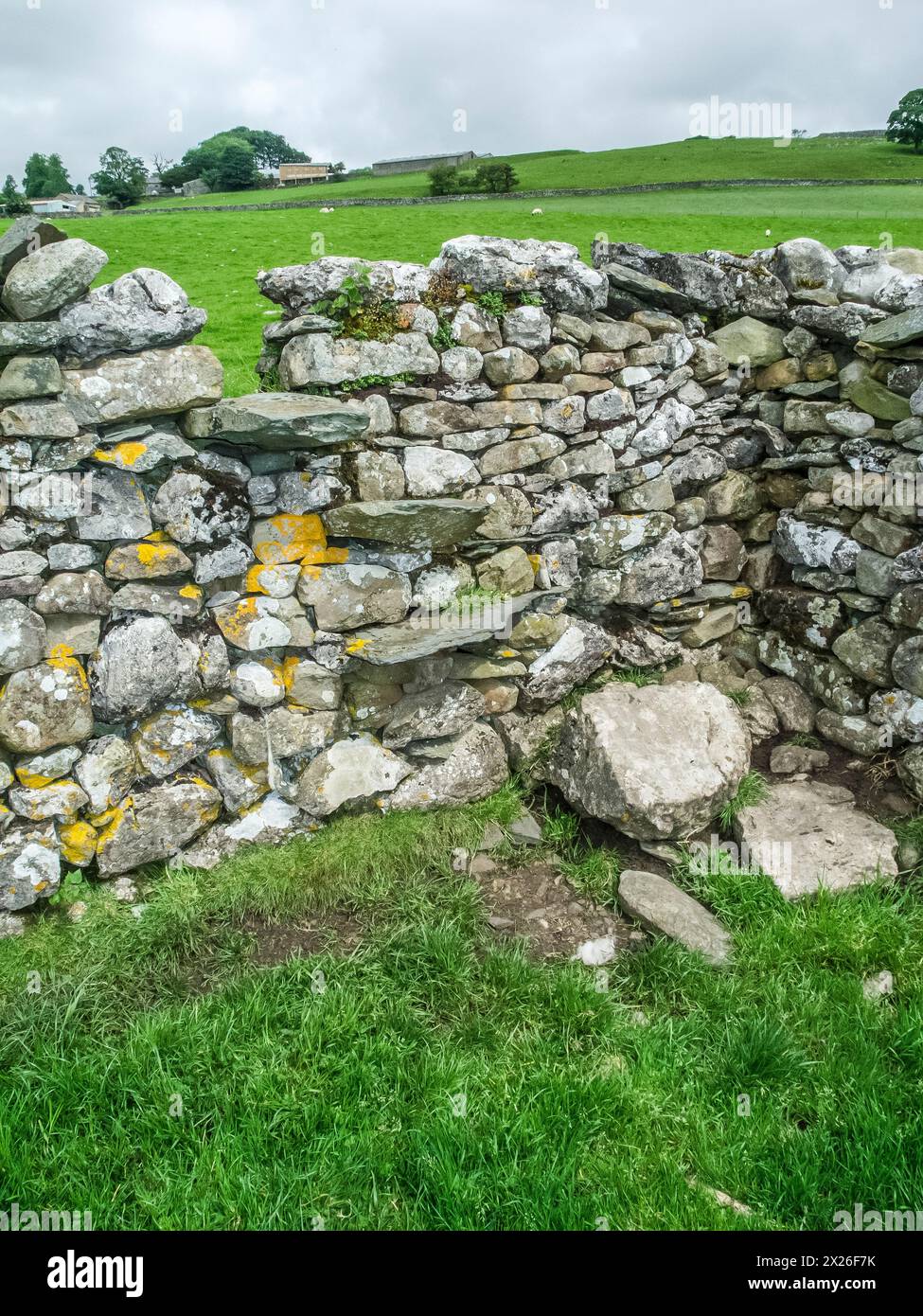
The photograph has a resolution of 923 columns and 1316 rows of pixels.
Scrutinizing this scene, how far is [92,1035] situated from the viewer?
13.9 ft

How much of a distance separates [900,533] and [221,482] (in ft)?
16.2

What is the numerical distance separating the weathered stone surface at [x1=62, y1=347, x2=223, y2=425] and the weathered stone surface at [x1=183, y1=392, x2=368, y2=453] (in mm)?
141

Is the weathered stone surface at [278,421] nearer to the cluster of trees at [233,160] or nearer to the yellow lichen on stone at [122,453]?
the yellow lichen on stone at [122,453]

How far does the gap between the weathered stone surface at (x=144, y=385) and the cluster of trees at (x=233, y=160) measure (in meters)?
18.0

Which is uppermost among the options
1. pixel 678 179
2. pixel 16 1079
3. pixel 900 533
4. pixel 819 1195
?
pixel 678 179

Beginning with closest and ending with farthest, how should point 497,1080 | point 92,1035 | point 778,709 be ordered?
1. point 497,1080
2. point 92,1035
3. point 778,709

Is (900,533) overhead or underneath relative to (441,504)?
underneath

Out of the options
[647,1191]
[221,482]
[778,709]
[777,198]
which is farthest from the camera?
[777,198]

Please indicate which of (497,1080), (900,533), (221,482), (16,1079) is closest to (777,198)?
(900,533)

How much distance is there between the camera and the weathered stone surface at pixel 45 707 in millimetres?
4805

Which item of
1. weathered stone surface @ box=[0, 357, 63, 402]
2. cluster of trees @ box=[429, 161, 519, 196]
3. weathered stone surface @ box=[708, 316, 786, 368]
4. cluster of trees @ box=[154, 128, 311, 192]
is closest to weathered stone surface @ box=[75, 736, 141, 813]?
weathered stone surface @ box=[0, 357, 63, 402]

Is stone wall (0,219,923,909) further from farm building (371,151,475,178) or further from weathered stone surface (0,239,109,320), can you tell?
farm building (371,151,475,178)

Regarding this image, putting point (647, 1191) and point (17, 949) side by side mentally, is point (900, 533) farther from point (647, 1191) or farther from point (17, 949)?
point (17, 949)

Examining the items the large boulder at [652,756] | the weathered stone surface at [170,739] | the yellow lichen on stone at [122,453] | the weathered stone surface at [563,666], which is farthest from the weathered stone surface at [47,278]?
the large boulder at [652,756]
